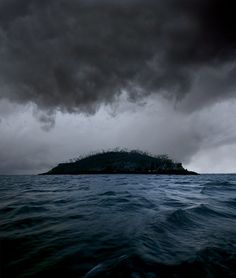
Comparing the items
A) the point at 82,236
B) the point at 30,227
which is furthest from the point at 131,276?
the point at 30,227

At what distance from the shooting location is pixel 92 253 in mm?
4746

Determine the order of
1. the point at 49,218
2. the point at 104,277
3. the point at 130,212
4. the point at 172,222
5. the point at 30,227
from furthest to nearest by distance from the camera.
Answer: the point at 130,212, the point at 49,218, the point at 172,222, the point at 30,227, the point at 104,277

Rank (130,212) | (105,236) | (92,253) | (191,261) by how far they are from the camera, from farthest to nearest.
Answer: (130,212) → (105,236) → (92,253) → (191,261)

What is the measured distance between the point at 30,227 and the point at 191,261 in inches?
234

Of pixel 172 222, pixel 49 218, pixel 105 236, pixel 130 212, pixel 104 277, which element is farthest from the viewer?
pixel 130 212

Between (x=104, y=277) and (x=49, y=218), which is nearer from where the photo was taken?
(x=104, y=277)

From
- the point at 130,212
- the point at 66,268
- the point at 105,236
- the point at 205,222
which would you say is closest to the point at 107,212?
→ the point at 130,212

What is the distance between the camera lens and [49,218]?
27.4 ft

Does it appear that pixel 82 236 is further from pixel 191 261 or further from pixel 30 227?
pixel 191 261

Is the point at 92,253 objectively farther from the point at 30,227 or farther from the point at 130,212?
the point at 130,212

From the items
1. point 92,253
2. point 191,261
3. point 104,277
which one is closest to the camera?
point 104,277

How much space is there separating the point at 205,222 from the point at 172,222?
1.57 m

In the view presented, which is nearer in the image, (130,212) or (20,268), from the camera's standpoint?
(20,268)

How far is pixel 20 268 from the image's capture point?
4098 mm
